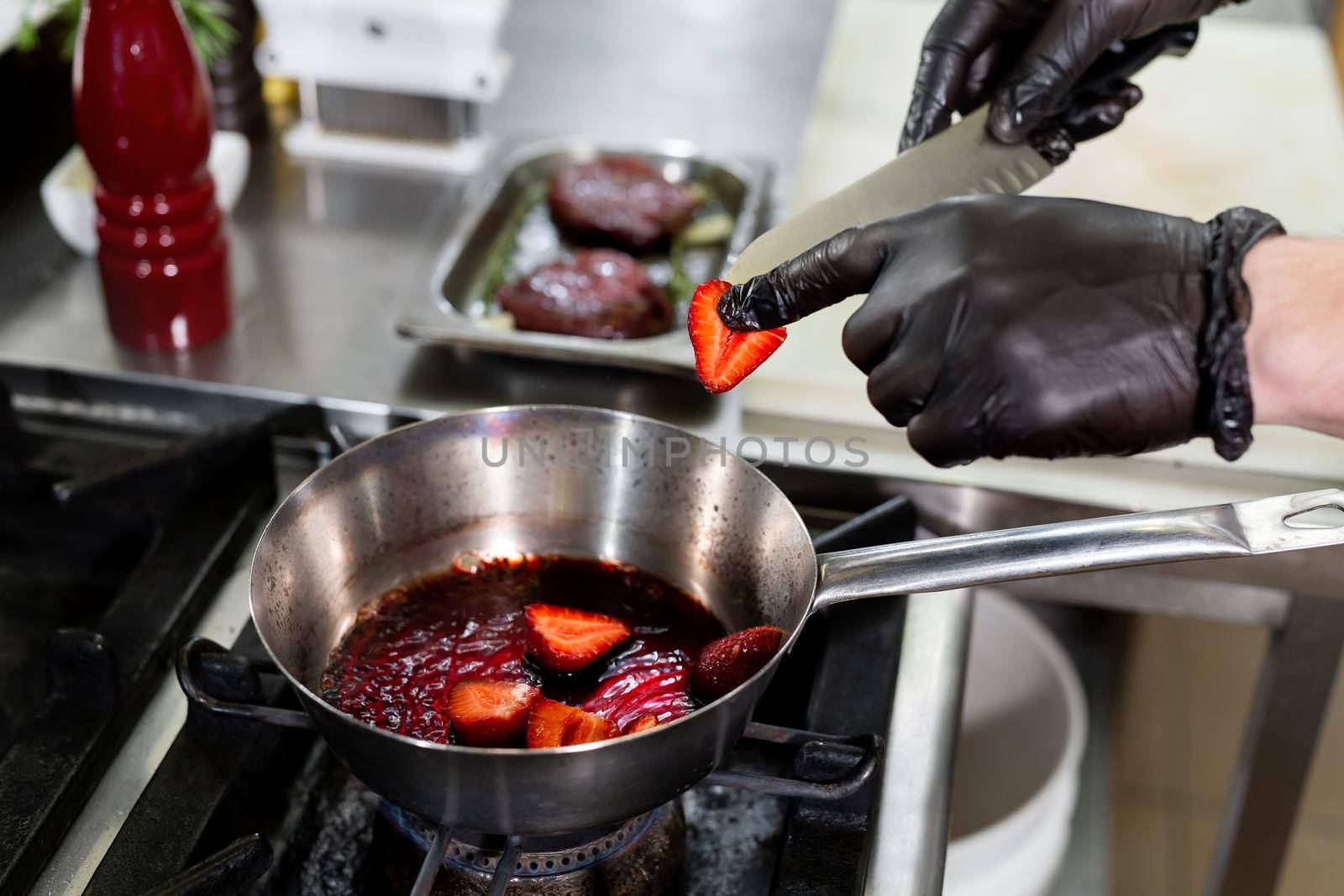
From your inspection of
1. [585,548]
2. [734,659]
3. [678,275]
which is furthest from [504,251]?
[734,659]

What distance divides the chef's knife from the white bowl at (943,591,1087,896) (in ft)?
2.09

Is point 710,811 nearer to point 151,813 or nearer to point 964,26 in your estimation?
point 151,813

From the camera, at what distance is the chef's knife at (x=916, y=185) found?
852 mm

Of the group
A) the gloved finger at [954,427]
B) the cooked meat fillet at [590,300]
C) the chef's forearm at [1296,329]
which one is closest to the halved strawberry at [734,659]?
the gloved finger at [954,427]

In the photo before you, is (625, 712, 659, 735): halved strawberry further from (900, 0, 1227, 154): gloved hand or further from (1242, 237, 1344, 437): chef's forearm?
(900, 0, 1227, 154): gloved hand

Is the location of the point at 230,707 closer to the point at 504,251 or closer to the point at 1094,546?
the point at 1094,546

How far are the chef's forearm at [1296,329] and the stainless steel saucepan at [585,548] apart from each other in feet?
0.19

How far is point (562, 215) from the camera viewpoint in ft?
4.47

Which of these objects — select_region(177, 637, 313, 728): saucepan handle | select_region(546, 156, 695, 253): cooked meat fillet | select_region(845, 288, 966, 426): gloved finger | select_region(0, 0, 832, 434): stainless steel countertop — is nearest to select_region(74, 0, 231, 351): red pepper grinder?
select_region(0, 0, 832, 434): stainless steel countertop

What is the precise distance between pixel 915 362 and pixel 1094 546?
0.15 metres

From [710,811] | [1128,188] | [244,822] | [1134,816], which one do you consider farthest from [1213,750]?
[244,822]

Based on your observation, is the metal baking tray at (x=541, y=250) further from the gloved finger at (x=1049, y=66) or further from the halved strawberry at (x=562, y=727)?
the halved strawberry at (x=562, y=727)

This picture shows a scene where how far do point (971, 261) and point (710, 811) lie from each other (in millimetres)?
440

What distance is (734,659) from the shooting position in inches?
31.3
